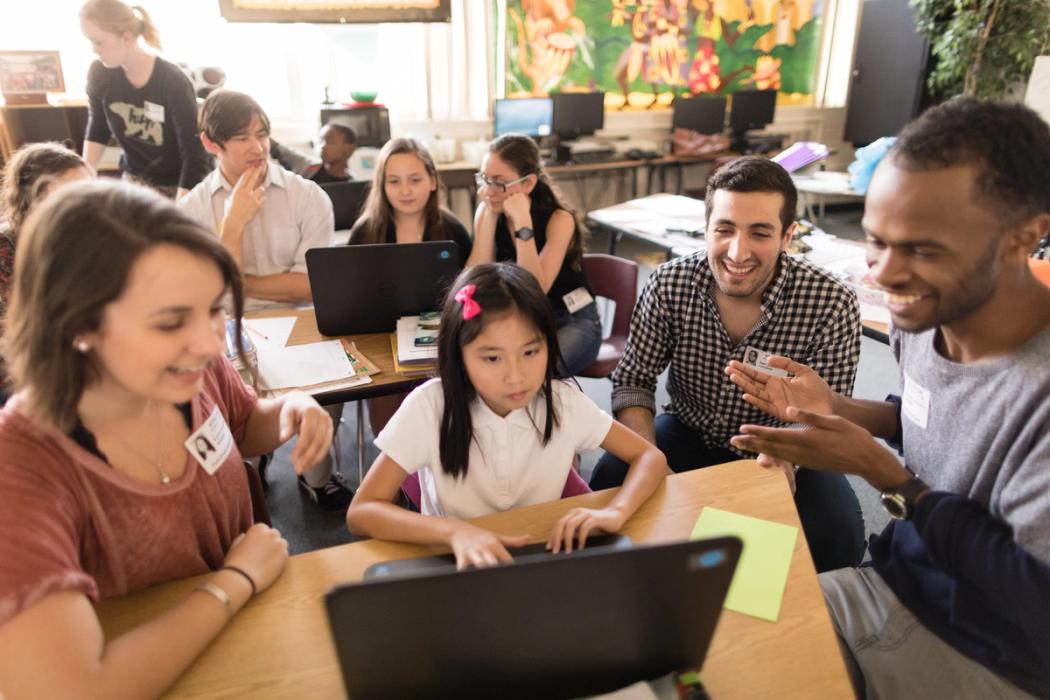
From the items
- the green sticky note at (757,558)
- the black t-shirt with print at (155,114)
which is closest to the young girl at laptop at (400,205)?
the black t-shirt with print at (155,114)

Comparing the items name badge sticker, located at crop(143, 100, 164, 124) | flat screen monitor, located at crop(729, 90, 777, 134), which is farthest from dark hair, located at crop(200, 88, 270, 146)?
flat screen monitor, located at crop(729, 90, 777, 134)

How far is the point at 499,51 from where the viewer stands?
18.2 ft

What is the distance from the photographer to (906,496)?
3.54 ft

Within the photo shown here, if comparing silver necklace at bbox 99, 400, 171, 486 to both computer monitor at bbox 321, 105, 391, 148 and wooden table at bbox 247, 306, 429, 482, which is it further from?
computer monitor at bbox 321, 105, 391, 148

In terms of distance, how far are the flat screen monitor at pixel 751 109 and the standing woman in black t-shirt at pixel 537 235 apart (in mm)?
4506

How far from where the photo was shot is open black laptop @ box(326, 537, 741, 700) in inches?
24.8

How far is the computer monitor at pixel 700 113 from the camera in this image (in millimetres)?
6125

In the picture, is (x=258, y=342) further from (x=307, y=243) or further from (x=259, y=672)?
(x=259, y=672)

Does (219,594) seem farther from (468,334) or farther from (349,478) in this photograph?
(349,478)

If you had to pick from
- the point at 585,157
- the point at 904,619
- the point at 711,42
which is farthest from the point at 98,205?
the point at 711,42

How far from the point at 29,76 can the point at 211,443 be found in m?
4.64

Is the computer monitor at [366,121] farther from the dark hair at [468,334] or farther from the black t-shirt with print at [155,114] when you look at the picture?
the dark hair at [468,334]

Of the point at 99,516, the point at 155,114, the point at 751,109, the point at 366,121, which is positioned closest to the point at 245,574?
the point at 99,516

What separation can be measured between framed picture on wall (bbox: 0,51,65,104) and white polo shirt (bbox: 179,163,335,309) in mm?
2885
